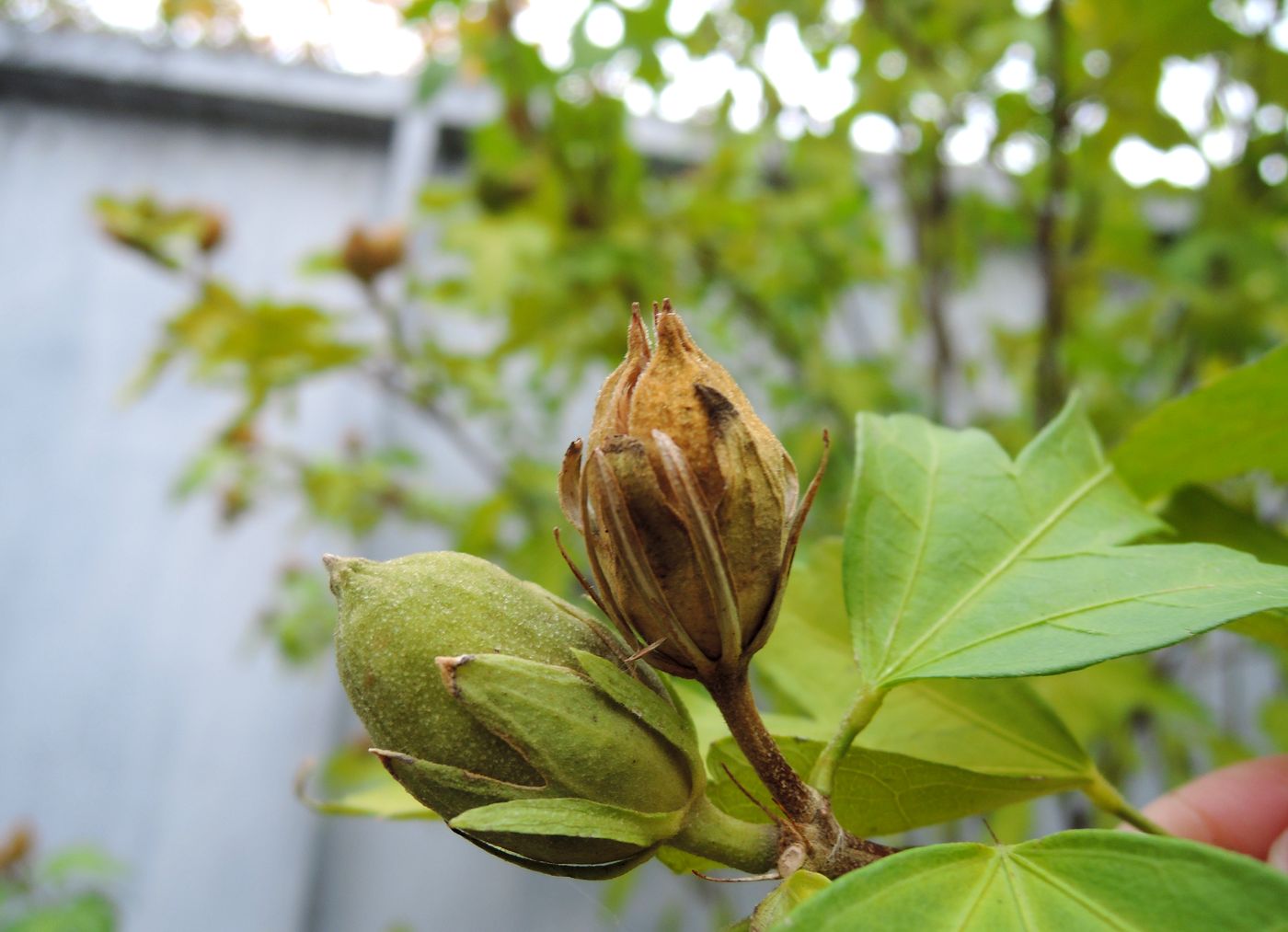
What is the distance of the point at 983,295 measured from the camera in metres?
2.93

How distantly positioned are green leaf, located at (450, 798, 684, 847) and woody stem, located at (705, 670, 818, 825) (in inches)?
1.8

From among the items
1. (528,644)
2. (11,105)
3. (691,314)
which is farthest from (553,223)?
(11,105)

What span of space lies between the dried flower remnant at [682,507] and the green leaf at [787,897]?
76 mm

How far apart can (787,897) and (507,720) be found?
0.11 meters

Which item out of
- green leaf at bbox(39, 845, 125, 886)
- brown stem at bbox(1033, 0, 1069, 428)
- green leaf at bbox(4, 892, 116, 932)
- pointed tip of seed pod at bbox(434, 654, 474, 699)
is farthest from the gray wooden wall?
pointed tip of seed pod at bbox(434, 654, 474, 699)

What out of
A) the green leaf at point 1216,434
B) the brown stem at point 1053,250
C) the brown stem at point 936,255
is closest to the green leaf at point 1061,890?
the green leaf at point 1216,434

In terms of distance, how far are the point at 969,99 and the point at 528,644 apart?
140 cm

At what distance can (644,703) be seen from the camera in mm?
350

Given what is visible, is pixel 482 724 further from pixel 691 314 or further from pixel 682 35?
pixel 691 314

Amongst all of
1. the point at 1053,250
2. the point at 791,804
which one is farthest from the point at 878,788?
the point at 1053,250

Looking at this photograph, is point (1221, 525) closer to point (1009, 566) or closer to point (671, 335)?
point (1009, 566)

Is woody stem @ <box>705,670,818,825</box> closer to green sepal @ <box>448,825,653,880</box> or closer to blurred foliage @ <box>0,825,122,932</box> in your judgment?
green sepal @ <box>448,825,653,880</box>

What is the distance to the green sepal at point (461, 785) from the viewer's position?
13.0 inches

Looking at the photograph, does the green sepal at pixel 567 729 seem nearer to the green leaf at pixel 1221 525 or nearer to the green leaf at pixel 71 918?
the green leaf at pixel 1221 525
